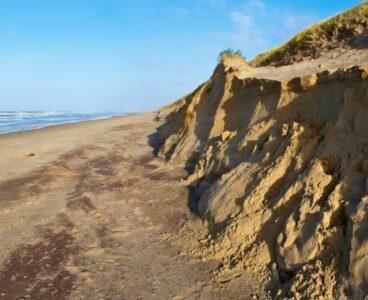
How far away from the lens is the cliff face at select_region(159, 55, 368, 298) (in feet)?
17.3

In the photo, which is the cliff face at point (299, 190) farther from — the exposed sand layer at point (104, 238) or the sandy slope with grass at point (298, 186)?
the exposed sand layer at point (104, 238)

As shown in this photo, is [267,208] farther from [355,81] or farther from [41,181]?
[41,181]

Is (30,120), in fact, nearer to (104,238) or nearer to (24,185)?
(24,185)

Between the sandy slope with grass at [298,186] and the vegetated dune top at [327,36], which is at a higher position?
the vegetated dune top at [327,36]

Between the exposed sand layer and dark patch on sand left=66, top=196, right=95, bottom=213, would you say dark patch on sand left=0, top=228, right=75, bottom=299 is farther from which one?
dark patch on sand left=66, top=196, right=95, bottom=213

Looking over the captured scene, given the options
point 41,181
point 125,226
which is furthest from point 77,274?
point 41,181

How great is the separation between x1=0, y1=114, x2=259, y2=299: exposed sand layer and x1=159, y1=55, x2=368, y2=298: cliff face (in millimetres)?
591

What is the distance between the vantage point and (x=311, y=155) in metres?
7.12

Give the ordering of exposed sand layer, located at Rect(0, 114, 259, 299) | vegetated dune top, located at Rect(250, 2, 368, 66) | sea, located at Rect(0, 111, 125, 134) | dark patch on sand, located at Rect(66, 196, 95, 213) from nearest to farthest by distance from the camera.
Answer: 1. exposed sand layer, located at Rect(0, 114, 259, 299)
2. dark patch on sand, located at Rect(66, 196, 95, 213)
3. vegetated dune top, located at Rect(250, 2, 368, 66)
4. sea, located at Rect(0, 111, 125, 134)

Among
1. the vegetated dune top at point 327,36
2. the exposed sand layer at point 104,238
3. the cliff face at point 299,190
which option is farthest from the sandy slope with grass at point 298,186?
the vegetated dune top at point 327,36

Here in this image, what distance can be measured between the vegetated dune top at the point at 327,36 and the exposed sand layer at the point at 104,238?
6190mm

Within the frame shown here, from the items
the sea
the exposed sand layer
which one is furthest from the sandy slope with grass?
the sea

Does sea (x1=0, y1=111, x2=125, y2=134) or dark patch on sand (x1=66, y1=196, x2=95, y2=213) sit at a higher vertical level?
sea (x1=0, y1=111, x2=125, y2=134)

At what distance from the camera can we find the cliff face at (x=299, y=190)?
17.3ft
